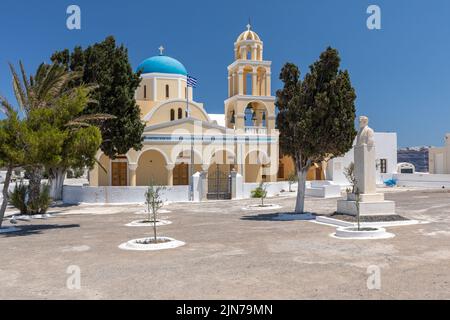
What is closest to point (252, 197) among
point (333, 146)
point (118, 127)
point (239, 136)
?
point (239, 136)

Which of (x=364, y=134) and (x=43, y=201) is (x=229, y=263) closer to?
(x=364, y=134)

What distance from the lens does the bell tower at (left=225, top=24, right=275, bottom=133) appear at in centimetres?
3353

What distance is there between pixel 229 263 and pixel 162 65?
31273 millimetres

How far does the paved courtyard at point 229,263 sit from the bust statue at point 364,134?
375cm

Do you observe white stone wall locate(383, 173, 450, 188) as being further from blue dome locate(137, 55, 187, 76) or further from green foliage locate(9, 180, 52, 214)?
green foliage locate(9, 180, 52, 214)

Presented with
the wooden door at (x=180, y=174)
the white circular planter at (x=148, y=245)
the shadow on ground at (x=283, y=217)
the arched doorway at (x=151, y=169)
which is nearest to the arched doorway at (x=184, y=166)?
the wooden door at (x=180, y=174)

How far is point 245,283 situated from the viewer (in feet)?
26.3

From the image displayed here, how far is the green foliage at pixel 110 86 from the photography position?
1032 inches

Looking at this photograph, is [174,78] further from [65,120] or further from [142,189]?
[65,120]

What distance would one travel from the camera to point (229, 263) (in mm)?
9766

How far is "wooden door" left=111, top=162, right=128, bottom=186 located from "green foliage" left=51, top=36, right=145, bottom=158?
6.29 m

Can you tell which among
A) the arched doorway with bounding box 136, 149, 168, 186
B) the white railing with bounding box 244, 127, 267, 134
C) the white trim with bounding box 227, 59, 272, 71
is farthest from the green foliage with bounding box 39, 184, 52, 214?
the white trim with bounding box 227, 59, 272, 71

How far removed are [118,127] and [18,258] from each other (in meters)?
16.8

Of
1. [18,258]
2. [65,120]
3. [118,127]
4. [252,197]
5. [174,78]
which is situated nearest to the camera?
[18,258]
